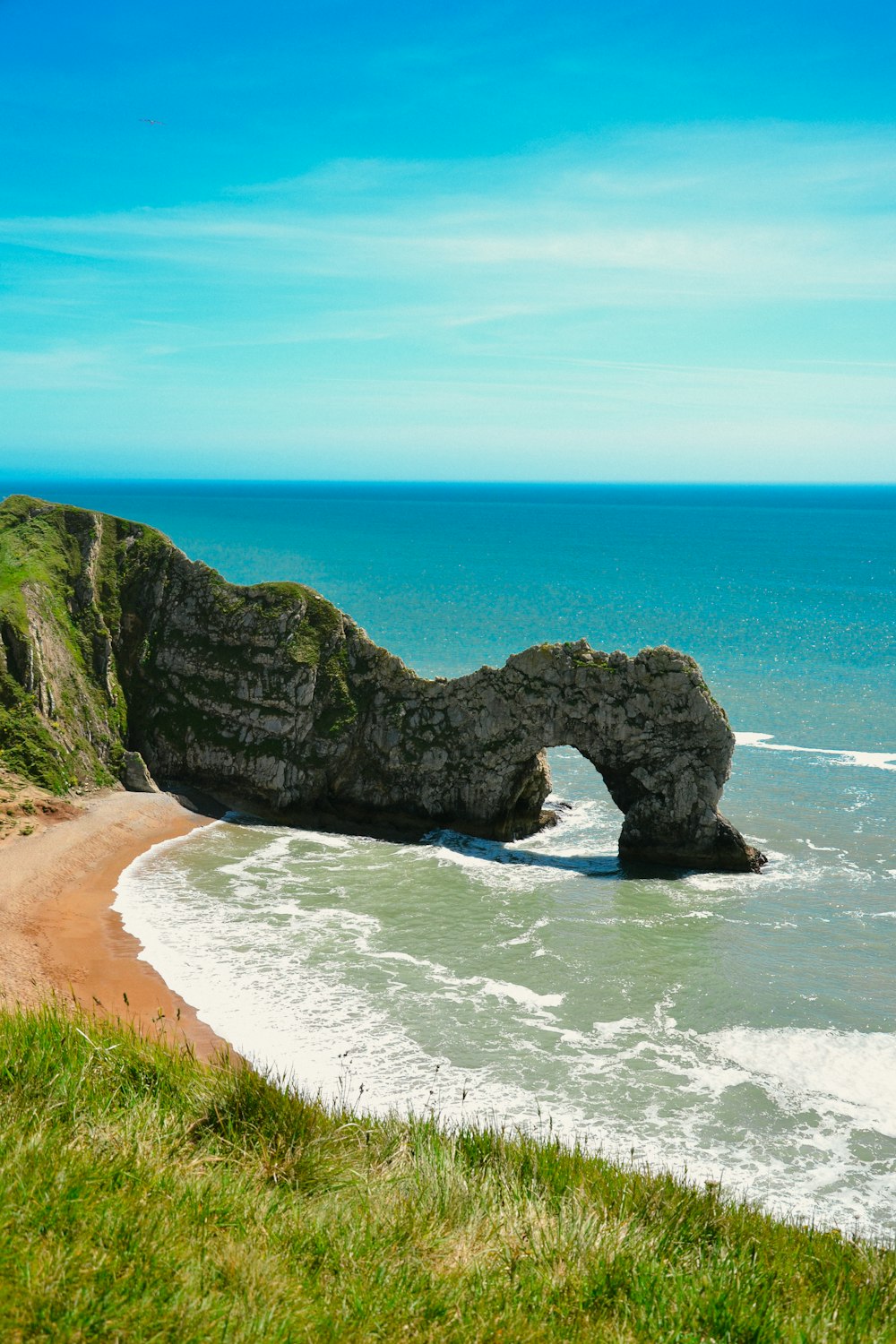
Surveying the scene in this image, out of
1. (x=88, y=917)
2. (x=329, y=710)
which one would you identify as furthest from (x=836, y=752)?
(x=88, y=917)

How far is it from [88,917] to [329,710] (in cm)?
1162

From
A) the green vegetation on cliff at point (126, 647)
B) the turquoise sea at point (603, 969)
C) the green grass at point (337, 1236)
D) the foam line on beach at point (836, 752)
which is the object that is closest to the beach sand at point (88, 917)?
the turquoise sea at point (603, 969)

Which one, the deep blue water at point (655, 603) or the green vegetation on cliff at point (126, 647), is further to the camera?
the deep blue water at point (655, 603)

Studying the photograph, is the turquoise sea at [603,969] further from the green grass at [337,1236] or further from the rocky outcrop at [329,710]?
the rocky outcrop at [329,710]

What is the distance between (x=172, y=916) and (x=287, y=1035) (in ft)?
23.7

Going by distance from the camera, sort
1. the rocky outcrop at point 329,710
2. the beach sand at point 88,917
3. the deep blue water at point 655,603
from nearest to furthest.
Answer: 1. the beach sand at point 88,917
2. the rocky outcrop at point 329,710
3. the deep blue water at point 655,603

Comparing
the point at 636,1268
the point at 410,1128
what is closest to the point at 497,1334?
the point at 636,1268

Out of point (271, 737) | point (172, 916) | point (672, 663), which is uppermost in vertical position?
point (672, 663)

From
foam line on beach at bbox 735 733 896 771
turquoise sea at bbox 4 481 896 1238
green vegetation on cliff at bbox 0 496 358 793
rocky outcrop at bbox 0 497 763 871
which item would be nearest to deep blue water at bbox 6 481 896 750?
foam line on beach at bbox 735 733 896 771

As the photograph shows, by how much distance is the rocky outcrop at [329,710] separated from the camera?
31594 millimetres

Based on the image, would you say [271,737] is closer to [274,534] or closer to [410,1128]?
[410,1128]

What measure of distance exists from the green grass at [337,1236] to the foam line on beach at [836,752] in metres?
32.5

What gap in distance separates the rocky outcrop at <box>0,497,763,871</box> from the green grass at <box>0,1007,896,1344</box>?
67.1 ft

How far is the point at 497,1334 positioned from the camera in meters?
7.41
